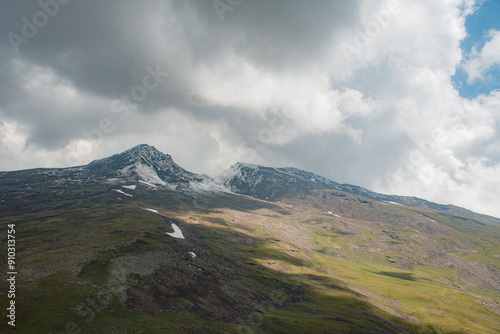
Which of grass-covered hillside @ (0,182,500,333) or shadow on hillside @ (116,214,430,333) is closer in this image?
grass-covered hillside @ (0,182,500,333)

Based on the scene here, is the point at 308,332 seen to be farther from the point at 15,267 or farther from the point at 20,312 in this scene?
the point at 15,267

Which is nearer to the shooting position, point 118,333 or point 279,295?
point 118,333

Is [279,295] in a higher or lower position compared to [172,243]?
lower

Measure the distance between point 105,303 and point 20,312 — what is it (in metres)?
13.9

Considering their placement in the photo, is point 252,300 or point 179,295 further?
point 252,300

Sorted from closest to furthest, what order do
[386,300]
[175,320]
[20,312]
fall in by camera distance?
[20,312] < [175,320] < [386,300]

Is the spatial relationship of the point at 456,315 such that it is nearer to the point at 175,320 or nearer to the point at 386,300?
the point at 386,300

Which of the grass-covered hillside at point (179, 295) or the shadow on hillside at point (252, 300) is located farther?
the shadow on hillside at point (252, 300)

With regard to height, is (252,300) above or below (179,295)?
below

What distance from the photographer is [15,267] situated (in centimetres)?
6050

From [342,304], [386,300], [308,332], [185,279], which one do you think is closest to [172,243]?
[185,279]

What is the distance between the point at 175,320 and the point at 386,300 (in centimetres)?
11902

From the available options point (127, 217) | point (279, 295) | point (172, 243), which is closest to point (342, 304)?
point (279, 295)

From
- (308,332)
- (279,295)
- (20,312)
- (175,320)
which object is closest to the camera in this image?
(20,312)
